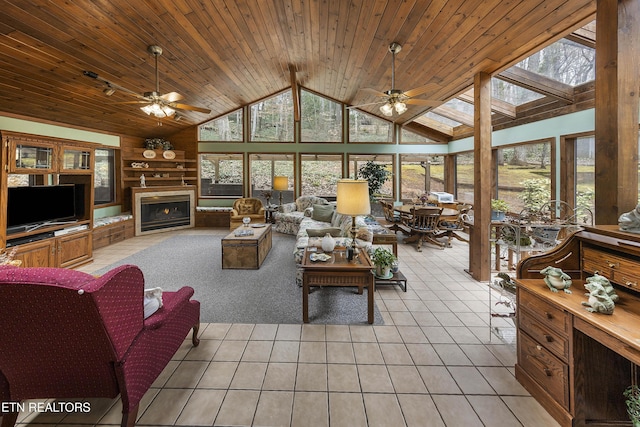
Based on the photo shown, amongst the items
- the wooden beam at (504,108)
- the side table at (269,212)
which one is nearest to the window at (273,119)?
the side table at (269,212)

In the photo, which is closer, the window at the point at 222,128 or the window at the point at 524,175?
the window at the point at 524,175

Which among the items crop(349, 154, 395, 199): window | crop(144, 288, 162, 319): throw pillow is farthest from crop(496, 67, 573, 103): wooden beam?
crop(144, 288, 162, 319): throw pillow

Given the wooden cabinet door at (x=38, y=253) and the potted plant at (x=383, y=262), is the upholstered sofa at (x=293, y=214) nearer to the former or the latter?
the potted plant at (x=383, y=262)

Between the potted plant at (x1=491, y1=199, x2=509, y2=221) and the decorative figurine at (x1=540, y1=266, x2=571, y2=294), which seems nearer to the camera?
the decorative figurine at (x1=540, y1=266, x2=571, y2=294)

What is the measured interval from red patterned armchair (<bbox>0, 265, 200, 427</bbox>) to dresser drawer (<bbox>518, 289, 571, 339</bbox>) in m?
2.35

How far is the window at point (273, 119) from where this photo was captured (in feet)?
26.8

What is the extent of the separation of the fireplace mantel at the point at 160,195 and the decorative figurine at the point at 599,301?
8124 millimetres

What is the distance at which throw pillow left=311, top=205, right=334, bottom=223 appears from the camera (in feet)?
20.0

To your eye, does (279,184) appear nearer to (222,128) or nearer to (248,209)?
(248,209)

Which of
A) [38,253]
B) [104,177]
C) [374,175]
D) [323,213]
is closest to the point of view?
[38,253]

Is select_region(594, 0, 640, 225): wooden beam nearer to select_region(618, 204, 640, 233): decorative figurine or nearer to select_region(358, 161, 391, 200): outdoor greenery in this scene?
select_region(618, 204, 640, 233): decorative figurine

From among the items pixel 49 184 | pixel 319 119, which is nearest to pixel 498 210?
pixel 319 119

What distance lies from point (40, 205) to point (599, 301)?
5.97m

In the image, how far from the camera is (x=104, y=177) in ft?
21.7
